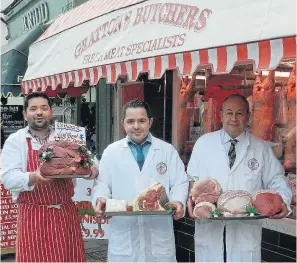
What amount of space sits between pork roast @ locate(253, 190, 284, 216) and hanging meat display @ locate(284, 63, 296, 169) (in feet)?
5.09

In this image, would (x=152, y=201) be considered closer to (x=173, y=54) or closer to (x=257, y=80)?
(x=173, y=54)

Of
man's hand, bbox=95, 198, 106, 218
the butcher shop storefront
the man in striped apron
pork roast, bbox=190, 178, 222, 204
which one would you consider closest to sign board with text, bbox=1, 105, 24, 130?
the butcher shop storefront

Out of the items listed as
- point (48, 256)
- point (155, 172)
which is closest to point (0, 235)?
point (48, 256)

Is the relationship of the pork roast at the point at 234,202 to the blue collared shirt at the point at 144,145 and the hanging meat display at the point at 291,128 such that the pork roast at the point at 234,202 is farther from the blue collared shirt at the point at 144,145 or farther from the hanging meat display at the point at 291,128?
the hanging meat display at the point at 291,128

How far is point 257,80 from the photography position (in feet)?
A: 17.8

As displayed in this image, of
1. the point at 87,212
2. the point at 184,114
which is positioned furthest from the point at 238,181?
the point at 184,114

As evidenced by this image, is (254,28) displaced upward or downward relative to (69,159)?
upward

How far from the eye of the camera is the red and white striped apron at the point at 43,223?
392 centimetres

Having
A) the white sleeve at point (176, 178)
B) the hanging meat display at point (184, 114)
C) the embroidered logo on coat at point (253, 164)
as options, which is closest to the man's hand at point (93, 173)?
the white sleeve at point (176, 178)

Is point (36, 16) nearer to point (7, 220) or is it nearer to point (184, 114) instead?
point (184, 114)

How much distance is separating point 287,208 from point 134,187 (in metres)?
1.13

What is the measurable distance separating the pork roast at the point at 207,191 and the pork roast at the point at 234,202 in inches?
2.0

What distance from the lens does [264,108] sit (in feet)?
17.4

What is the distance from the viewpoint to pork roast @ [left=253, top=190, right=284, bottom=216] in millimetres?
3439
